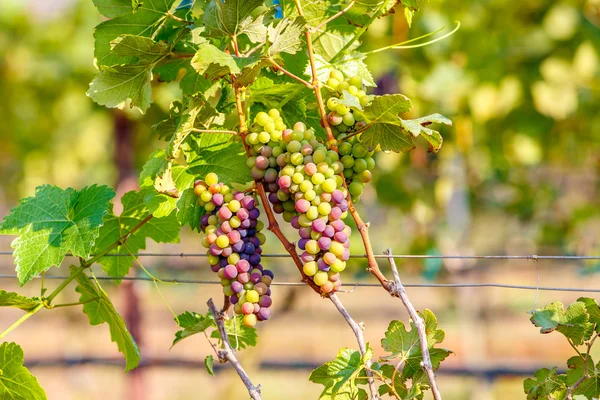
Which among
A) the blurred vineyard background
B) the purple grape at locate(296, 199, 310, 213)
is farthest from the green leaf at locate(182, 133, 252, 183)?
the blurred vineyard background

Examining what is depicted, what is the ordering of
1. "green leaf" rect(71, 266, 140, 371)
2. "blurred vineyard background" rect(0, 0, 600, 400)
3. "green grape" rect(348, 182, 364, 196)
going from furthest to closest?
"blurred vineyard background" rect(0, 0, 600, 400), "green leaf" rect(71, 266, 140, 371), "green grape" rect(348, 182, 364, 196)

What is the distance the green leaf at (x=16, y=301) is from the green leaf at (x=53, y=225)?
0.19 ft

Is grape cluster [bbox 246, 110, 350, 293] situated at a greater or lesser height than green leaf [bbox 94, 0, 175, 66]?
lesser

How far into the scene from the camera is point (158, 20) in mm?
936

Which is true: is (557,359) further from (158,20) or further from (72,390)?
(158,20)

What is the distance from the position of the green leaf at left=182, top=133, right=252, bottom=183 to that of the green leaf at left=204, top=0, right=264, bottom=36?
149 millimetres

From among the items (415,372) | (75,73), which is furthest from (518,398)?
(415,372)

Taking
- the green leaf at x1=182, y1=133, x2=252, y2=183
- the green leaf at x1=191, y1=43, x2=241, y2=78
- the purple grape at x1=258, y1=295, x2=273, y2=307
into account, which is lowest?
the purple grape at x1=258, y1=295, x2=273, y2=307

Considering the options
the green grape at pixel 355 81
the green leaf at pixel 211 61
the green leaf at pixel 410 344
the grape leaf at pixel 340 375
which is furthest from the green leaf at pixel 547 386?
the green leaf at pixel 211 61

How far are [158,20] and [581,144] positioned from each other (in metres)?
2.57

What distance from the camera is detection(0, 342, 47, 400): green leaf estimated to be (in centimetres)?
94

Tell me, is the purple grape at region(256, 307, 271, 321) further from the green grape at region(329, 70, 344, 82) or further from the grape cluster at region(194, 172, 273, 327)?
the green grape at region(329, 70, 344, 82)

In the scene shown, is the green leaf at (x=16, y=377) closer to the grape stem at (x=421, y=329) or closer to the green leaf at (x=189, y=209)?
the green leaf at (x=189, y=209)

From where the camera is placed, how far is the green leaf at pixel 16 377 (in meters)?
0.94
